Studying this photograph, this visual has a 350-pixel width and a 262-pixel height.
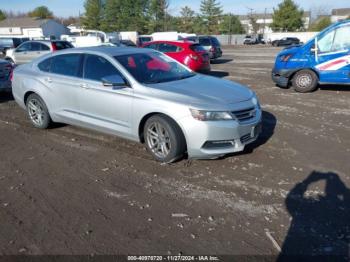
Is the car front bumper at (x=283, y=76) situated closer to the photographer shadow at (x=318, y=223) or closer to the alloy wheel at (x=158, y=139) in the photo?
the photographer shadow at (x=318, y=223)

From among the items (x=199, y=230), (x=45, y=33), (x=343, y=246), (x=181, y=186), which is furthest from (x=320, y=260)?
(x=45, y=33)

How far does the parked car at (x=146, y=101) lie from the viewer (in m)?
4.61

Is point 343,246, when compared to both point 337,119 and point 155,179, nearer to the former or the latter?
point 155,179

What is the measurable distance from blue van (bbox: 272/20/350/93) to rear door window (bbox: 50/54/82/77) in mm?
6918

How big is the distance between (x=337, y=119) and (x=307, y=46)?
3.76m

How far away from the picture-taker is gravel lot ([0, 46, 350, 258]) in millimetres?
3184

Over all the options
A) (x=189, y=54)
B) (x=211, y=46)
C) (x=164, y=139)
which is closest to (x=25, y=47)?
(x=189, y=54)

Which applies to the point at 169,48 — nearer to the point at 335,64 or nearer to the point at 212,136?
the point at 335,64

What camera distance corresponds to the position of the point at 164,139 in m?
4.87

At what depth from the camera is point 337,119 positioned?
7262 millimetres

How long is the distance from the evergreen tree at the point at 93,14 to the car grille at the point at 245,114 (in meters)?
69.4

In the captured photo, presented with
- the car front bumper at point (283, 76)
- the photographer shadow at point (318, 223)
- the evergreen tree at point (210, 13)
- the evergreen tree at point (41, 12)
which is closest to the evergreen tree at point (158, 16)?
the evergreen tree at point (210, 13)

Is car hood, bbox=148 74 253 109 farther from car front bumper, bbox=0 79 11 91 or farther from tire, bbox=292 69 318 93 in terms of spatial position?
car front bumper, bbox=0 79 11 91

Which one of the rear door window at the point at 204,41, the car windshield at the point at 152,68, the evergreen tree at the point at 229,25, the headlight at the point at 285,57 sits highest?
the evergreen tree at the point at 229,25
